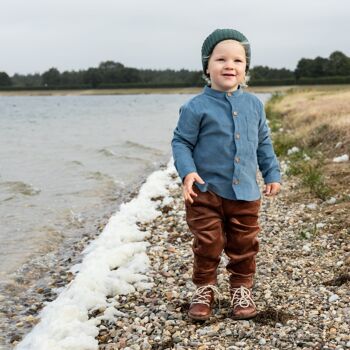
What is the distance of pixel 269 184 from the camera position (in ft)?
14.3

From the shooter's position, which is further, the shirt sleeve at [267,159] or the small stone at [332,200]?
the small stone at [332,200]

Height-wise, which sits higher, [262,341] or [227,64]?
[227,64]

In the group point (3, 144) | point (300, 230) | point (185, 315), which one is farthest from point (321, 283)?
point (3, 144)

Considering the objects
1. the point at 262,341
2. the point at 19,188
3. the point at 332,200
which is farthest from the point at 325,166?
the point at 19,188

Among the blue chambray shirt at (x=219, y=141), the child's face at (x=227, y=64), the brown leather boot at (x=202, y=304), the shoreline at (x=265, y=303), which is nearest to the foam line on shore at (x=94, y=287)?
the shoreline at (x=265, y=303)

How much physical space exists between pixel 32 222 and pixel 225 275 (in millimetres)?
5590

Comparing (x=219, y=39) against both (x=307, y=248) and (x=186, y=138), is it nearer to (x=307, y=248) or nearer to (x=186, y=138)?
(x=186, y=138)

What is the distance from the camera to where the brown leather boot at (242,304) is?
4242mm

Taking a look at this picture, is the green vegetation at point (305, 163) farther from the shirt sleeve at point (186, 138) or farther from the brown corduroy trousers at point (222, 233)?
the shirt sleeve at point (186, 138)

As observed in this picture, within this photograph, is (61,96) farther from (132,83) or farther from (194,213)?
(194,213)

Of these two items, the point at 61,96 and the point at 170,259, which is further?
the point at 61,96

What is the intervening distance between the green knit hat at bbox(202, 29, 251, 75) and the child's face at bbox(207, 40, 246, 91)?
0.03 meters

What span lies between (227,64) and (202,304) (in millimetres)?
2005

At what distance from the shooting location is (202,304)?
4320 mm
